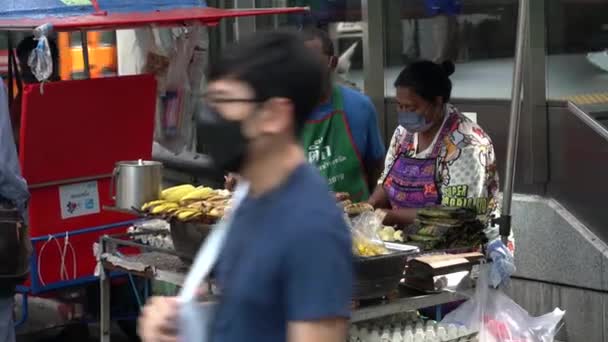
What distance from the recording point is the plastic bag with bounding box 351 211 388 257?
458 centimetres

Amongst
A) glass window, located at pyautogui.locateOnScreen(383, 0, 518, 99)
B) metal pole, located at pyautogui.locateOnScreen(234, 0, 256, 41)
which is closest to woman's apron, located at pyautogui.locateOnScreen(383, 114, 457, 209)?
glass window, located at pyautogui.locateOnScreen(383, 0, 518, 99)

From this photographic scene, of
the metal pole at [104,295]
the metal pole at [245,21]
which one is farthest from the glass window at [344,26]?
the metal pole at [104,295]

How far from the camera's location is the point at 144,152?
6840mm

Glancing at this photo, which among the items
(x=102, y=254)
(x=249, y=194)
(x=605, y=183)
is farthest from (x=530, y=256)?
(x=249, y=194)

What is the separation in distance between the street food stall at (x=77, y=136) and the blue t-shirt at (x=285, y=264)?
3.53 meters

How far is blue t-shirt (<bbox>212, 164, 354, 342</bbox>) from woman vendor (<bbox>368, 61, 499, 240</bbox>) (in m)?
2.67

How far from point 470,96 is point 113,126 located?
2453mm

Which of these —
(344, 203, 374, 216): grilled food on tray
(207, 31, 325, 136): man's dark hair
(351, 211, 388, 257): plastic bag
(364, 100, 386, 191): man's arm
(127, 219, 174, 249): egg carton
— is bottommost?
(127, 219, 174, 249): egg carton

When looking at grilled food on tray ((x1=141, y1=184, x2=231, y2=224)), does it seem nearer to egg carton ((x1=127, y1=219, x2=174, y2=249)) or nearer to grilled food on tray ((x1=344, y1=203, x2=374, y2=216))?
egg carton ((x1=127, y1=219, x2=174, y2=249))

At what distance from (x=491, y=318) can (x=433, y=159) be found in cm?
74

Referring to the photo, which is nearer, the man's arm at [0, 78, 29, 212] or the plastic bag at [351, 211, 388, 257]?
the plastic bag at [351, 211, 388, 257]

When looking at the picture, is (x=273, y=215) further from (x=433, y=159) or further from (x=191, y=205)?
(x=433, y=159)

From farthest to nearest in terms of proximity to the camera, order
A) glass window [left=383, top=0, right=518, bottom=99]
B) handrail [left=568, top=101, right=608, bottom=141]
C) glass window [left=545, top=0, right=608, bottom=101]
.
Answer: glass window [left=383, top=0, right=518, bottom=99] < glass window [left=545, top=0, right=608, bottom=101] < handrail [left=568, top=101, right=608, bottom=141]

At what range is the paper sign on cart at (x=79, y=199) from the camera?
258 inches
